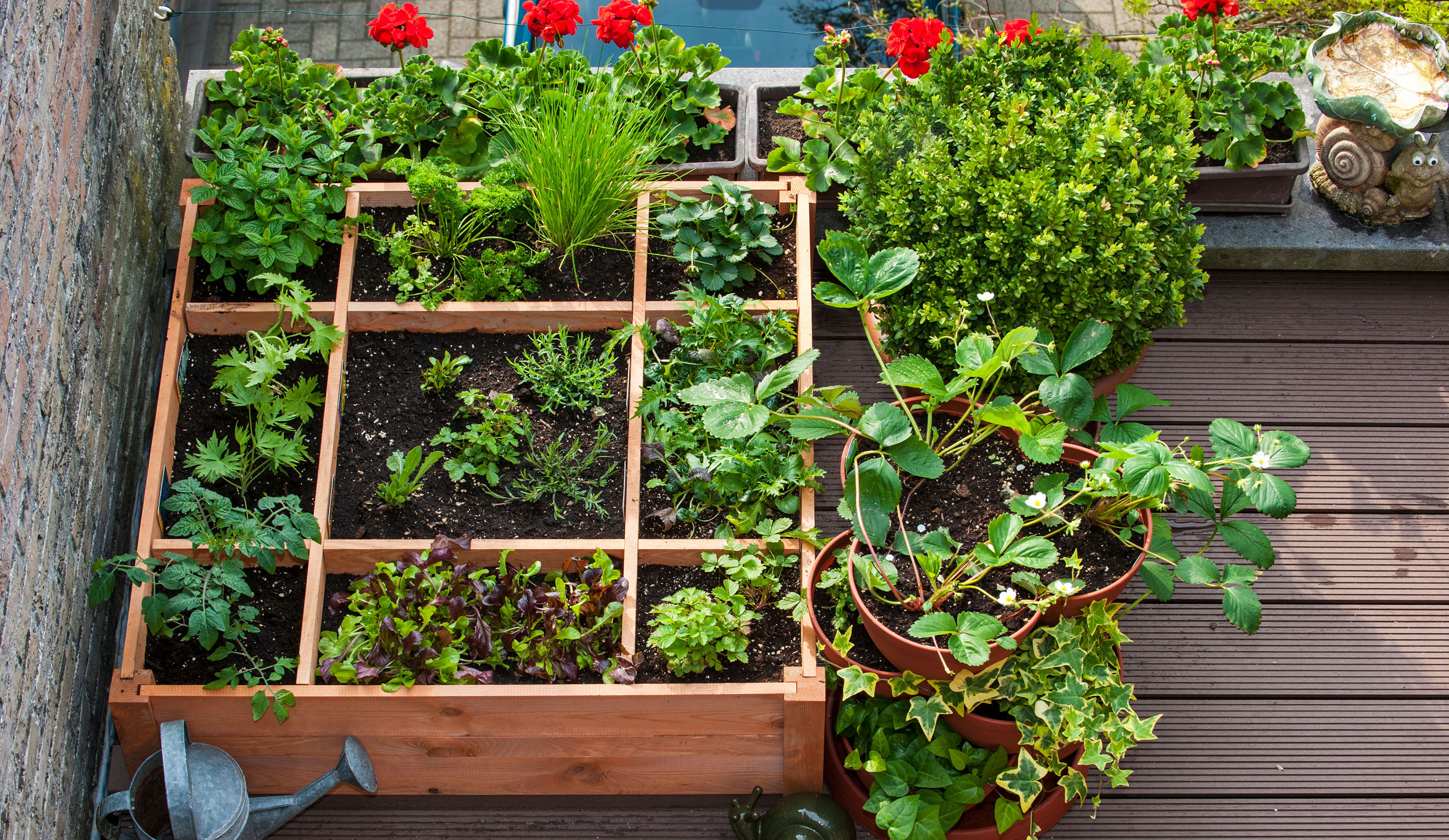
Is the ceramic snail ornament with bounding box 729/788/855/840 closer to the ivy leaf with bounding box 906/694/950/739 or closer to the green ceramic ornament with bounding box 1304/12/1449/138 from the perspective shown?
the ivy leaf with bounding box 906/694/950/739

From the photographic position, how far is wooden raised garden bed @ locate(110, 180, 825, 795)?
219 centimetres

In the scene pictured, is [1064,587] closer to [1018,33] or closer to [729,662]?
[729,662]

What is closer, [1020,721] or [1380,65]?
[1020,721]

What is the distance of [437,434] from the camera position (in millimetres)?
2639

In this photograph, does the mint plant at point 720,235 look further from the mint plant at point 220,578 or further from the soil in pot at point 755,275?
the mint plant at point 220,578

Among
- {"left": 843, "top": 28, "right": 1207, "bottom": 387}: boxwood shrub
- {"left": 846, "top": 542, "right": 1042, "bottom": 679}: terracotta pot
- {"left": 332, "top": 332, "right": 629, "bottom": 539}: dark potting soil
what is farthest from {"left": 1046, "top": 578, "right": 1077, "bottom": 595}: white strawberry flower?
{"left": 332, "top": 332, "right": 629, "bottom": 539}: dark potting soil

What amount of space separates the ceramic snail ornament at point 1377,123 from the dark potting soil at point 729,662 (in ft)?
6.24

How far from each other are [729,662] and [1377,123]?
214 centimetres

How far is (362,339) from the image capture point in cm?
273

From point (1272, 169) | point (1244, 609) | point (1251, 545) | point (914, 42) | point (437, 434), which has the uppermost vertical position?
point (914, 42)

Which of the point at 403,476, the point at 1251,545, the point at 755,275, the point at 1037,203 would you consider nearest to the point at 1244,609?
the point at 1251,545

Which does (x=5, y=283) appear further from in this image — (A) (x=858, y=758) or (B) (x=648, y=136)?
(A) (x=858, y=758)

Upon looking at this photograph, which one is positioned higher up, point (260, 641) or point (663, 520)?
point (663, 520)

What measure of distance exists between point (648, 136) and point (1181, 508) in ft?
5.05
